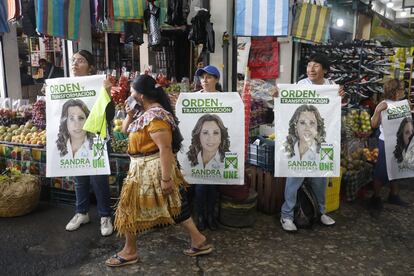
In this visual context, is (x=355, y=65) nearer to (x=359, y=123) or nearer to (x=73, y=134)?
(x=359, y=123)

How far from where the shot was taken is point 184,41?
8383 mm

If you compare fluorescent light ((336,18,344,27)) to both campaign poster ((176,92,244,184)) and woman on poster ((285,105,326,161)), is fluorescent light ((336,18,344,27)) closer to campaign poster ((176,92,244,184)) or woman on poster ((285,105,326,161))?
woman on poster ((285,105,326,161))

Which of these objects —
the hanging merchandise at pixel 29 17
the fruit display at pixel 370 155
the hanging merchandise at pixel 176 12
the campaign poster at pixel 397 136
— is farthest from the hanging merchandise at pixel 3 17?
the fruit display at pixel 370 155

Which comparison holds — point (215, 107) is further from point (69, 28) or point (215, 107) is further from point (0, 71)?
point (0, 71)

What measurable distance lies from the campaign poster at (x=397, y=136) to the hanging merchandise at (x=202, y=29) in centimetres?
278

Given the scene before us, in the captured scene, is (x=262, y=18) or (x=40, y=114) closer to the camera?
(x=40, y=114)

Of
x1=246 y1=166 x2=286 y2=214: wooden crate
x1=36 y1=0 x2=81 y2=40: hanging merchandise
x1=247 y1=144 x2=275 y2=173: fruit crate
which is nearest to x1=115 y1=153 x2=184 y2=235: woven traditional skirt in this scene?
x1=246 y1=166 x2=286 y2=214: wooden crate

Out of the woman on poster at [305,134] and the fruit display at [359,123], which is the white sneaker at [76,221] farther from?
the fruit display at [359,123]

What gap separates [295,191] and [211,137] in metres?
1.10

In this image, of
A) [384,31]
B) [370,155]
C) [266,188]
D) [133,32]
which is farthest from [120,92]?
[384,31]

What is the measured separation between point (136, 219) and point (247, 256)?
46.0 inches

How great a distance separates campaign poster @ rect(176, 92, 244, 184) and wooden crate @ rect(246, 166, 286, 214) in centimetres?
72

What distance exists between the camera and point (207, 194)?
416 centimetres

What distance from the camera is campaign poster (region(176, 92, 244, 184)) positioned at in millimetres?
3854
